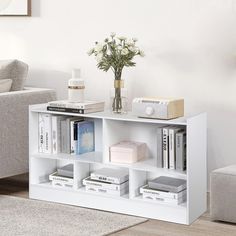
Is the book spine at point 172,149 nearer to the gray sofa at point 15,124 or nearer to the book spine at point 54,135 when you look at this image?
the book spine at point 54,135

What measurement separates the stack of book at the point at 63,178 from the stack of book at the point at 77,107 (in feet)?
1.33

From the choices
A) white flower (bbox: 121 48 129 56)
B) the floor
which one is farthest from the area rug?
white flower (bbox: 121 48 129 56)

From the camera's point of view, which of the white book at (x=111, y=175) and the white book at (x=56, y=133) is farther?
the white book at (x=56, y=133)

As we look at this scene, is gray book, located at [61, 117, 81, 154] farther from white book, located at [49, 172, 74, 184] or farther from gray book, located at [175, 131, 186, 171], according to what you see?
gray book, located at [175, 131, 186, 171]

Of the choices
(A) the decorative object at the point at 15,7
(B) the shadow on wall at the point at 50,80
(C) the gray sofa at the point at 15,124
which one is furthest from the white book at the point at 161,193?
(A) the decorative object at the point at 15,7

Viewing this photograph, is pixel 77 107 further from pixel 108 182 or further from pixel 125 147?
pixel 108 182

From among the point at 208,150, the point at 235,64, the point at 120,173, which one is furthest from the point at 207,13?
the point at 120,173

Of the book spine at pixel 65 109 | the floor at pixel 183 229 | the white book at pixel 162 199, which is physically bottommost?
the floor at pixel 183 229

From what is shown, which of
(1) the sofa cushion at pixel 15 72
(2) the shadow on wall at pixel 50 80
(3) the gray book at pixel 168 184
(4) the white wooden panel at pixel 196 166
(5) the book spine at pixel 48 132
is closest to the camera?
(4) the white wooden panel at pixel 196 166

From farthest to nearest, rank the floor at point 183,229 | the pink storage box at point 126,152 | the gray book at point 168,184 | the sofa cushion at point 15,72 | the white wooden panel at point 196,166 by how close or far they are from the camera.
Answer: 1. the sofa cushion at point 15,72
2. the pink storage box at point 126,152
3. the gray book at point 168,184
4. the white wooden panel at point 196,166
5. the floor at point 183,229

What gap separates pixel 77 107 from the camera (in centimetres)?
366

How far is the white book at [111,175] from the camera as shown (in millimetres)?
3621

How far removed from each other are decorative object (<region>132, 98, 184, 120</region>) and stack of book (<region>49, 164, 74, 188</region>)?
25.2 inches

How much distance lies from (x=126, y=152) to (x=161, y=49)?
29.3 inches
